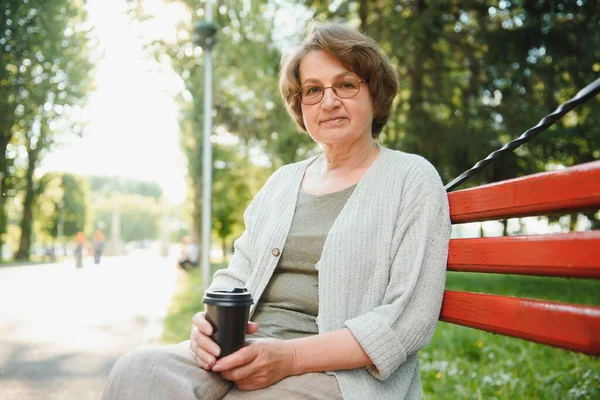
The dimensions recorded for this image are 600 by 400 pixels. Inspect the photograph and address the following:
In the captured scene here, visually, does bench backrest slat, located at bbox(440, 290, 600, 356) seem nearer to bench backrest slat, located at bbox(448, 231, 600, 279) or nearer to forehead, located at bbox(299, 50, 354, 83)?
bench backrest slat, located at bbox(448, 231, 600, 279)

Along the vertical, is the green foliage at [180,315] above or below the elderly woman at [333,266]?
below

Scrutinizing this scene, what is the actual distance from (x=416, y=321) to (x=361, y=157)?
0.70m

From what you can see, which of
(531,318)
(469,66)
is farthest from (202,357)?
(469,66)

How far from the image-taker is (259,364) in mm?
1631

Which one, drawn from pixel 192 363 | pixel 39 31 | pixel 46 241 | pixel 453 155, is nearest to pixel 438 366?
pixel 192 363

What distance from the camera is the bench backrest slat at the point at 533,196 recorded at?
4.15 ft

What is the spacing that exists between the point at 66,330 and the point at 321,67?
556 cm

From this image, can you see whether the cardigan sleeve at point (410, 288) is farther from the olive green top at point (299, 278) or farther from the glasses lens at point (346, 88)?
the glasses lens at point (346, 88)

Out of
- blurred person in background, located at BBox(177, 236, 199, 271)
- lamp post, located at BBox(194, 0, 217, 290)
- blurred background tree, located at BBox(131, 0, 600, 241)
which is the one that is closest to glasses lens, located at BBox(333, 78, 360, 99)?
blurred background tree, located at BBox(131, 0, 600, 241)

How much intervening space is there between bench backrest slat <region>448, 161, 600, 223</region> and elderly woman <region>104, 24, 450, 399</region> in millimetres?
80

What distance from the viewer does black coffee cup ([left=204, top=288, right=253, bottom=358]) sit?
155cm

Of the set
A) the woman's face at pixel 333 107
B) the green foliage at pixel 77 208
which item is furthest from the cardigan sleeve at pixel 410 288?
the green foliage at pixel 77 208

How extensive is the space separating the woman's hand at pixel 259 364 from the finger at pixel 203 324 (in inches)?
→ 3.3

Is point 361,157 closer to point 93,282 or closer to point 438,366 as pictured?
point 438,366
